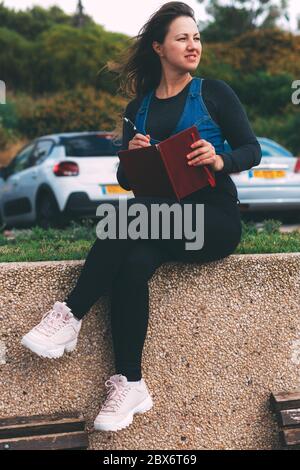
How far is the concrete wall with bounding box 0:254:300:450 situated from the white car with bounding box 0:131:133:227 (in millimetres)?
5396

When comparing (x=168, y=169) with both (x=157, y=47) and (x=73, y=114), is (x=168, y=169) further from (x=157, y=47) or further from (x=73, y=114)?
(x=73, y=114)

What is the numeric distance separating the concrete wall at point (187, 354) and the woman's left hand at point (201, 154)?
0.50 metres

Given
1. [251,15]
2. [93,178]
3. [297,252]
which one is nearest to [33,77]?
[251,15]

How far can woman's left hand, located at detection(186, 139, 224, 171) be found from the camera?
355 centimetres

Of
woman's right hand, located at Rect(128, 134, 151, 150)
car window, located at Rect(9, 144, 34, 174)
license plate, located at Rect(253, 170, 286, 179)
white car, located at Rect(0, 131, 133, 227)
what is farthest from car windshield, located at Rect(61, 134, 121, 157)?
woman's right hand, located at Rect(128, 134, 151, 150)

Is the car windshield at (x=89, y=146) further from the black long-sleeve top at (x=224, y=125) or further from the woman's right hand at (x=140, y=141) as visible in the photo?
the woman's right hand at (x=140, y=141)

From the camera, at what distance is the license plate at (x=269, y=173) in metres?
10.2

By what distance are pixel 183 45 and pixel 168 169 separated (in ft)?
2.18

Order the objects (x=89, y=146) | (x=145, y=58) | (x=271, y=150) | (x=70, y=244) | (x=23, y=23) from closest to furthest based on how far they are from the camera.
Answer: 1. (x=145, y=58)
2. (x=70, y=244)
3. (x=89, y=146)
4. (x=271, y=150)
5. (x=23, y=23)

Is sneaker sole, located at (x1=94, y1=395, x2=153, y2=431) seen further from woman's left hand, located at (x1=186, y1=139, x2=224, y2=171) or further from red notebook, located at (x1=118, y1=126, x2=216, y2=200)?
woman's left hand, located at (x1=186, y1=139, x2=224, y2=171)

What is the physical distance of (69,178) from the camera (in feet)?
32.0

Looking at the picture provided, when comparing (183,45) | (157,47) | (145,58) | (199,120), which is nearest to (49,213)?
(145,58)
